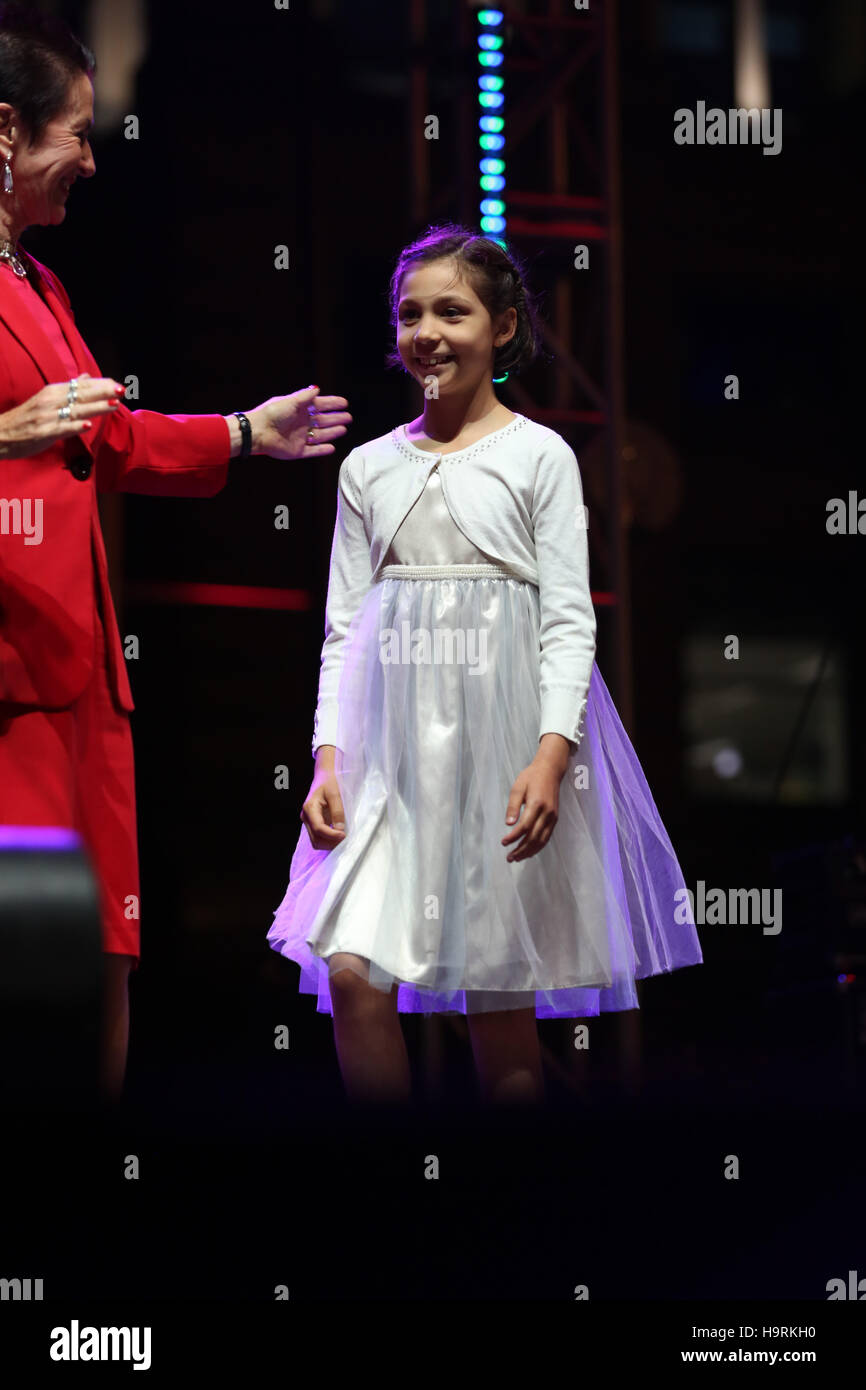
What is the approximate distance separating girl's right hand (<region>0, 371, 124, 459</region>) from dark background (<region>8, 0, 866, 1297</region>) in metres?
2.90

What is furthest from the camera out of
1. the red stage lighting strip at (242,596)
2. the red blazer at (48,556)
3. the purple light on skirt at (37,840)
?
the red stage lighting strip at (242,596)

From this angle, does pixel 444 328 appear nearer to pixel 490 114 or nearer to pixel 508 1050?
pixel 508 1050

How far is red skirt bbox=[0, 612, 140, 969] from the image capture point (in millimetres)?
2107

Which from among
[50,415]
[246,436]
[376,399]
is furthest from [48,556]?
[376,399]

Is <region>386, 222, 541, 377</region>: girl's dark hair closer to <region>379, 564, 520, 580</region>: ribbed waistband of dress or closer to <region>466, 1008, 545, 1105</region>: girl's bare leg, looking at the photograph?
<region>379, 564, 520, 580</region>: ribbed waistband of dress

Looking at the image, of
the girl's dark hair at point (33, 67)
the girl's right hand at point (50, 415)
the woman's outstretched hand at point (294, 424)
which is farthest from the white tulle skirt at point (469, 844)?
the girl's dark hair at point (33, 67)

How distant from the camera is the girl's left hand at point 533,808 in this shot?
7.31 ft

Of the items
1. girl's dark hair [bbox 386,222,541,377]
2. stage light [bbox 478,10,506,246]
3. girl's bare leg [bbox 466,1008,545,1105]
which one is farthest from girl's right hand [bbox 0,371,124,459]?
stage light [bbox 478,10,506,246]

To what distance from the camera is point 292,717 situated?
27.6ft

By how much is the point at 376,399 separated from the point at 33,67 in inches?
238

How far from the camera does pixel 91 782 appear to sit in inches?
87.4

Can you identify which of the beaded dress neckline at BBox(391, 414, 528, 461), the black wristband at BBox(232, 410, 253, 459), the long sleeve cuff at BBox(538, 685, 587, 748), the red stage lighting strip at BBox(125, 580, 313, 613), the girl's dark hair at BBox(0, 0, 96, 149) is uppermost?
the red stage lighting strip at BBox(125, 580, 313, 613)

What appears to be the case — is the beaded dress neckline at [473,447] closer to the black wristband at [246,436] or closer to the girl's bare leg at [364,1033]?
the black wristband at [246,436]

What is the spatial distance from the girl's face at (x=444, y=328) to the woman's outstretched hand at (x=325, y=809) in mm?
563
